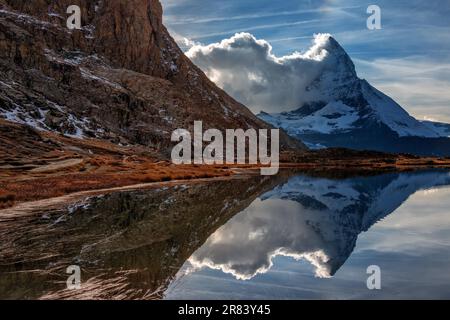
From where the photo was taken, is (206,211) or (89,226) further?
(206,211)

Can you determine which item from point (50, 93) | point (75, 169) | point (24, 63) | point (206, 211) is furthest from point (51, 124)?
point (206, 211)

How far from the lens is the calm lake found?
1670 centimetres

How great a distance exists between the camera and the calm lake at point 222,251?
16.7m

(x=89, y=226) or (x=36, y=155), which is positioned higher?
(x=36, y=155)

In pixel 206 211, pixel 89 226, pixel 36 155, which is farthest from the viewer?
pixel 36 155

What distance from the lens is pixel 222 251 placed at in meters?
23.9

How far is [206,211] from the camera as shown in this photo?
1585 inches
